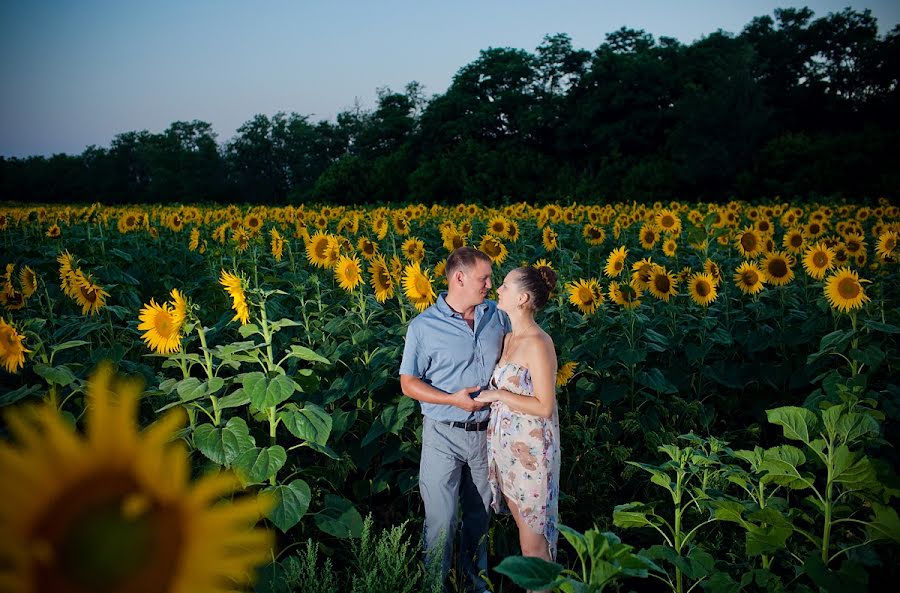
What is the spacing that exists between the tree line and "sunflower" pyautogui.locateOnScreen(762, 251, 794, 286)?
18.8m

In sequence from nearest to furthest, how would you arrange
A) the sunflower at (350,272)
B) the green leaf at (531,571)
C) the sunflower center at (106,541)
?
the sunflower center at (106,541) < the green leaf at (531,571) < the sunflower at (350,272)

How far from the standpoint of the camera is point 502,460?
3.08 meters

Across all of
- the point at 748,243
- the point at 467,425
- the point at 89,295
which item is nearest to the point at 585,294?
the point at 467,425

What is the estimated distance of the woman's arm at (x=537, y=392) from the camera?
295cm

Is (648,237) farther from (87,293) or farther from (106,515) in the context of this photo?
(106,515)

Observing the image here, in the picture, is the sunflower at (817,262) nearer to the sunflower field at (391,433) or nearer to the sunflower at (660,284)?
the sunflower field at (391,433)

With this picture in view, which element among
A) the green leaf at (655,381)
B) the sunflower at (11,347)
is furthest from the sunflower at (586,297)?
the sunflower at (11,347)

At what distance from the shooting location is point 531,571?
4.75 feet

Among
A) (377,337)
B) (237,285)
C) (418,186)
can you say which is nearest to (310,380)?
(237,285)

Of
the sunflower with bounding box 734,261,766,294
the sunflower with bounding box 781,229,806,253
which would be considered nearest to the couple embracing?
the sunflower with bounding box 734,261,766,294

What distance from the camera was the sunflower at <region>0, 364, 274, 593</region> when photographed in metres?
0.47

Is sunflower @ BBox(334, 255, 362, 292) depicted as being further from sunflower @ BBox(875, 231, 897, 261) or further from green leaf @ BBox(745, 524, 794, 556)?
sunflower @ BBox(875, 231, 897, 261)

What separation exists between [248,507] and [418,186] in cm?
3430

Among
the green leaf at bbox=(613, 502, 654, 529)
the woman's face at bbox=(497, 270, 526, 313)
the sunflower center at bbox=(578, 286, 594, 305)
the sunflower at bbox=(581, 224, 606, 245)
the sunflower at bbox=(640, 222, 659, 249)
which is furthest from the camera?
the sunflower at bbox=(581, 224, 606, 245)
